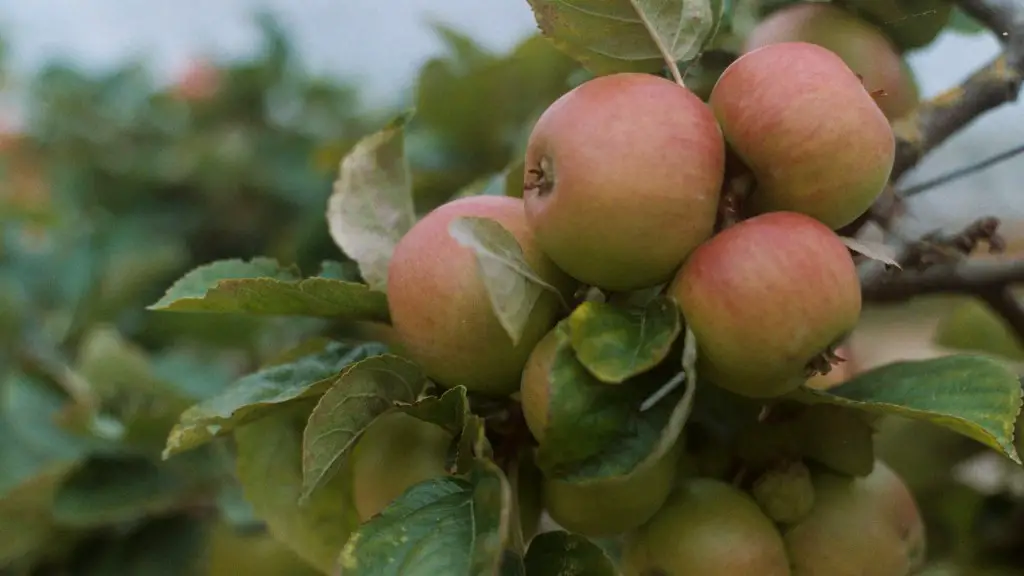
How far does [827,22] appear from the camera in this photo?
1.36ft

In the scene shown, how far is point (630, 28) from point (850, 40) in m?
0.12

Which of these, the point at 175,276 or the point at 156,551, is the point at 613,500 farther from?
the point at 175,276

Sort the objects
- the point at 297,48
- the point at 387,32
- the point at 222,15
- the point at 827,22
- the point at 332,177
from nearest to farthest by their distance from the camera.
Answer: the point at 827,22, the point at 332,177, the point at 297,48, the point at 387,32, the point at 222,15

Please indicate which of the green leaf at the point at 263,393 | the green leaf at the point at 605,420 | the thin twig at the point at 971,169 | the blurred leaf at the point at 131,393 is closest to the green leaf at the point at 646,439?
the green leaf at the point at 605,420

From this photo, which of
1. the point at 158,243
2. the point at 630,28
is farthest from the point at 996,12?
the point at 158,243

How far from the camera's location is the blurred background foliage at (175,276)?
643mm

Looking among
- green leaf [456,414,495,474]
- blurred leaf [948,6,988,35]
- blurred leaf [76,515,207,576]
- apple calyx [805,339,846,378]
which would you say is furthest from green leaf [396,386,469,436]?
blurred leaf [76,515,207,576]

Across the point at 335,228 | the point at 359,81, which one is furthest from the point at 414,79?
the point at 359,81

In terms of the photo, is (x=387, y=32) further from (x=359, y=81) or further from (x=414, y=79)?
(x=414, y=79)

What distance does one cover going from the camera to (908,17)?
43 centimetres

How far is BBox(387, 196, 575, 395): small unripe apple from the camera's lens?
0.32 meters

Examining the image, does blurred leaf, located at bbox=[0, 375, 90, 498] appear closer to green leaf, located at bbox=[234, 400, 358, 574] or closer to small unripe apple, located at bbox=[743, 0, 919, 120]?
green leaf, located at bbox=[234, 400, 358, 574]

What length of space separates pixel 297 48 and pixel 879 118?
43.9 inches

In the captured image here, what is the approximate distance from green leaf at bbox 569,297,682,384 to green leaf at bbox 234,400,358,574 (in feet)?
0.54
